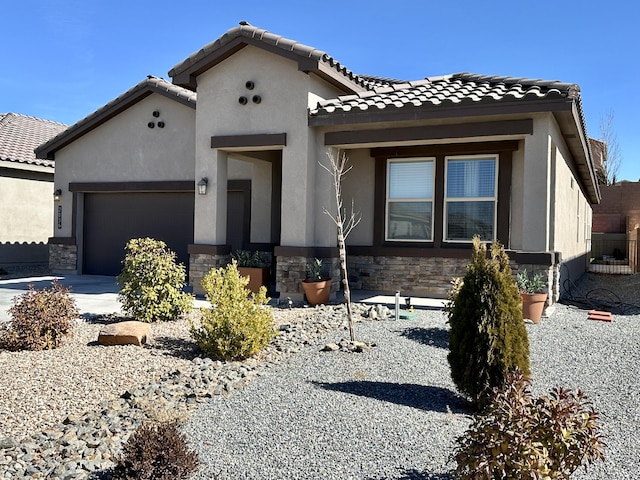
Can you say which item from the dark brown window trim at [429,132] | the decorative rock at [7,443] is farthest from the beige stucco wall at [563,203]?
the decorative rock at [7,443]

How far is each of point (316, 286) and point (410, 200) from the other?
2834 mm

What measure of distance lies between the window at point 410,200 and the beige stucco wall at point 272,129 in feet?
4.73

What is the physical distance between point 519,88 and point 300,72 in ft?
13.8

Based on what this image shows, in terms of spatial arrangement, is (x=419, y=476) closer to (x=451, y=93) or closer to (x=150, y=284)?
(x=150, y=284)

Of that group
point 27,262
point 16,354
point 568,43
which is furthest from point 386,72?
point 16,354

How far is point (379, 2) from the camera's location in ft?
39.1

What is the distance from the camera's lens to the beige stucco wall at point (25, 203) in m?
18.1

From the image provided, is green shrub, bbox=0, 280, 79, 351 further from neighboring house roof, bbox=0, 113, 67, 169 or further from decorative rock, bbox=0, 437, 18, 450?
neighboring house roof, bbox=0, 113, 67, 169

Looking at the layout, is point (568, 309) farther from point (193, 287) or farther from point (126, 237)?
point (126, 237)

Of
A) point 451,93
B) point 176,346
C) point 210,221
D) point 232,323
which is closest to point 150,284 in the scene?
point 176,346

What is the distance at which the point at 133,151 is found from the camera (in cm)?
1536

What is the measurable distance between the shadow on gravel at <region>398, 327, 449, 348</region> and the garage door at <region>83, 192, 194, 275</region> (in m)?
8.16

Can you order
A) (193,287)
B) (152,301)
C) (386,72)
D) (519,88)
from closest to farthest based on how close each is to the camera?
(152,301) → (519,88) → (193,287) → (386,72)

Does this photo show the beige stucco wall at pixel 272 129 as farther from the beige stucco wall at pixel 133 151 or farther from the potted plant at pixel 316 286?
the beige stucco wall at pixel 133 151
